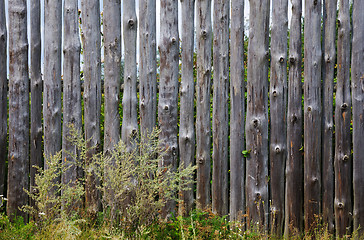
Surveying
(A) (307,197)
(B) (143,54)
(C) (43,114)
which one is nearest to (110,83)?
(B) (143,54)

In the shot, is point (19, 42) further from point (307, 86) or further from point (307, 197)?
point (307, 197)

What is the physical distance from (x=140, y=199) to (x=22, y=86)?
2350mm

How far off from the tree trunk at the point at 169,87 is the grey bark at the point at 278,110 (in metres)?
1.03

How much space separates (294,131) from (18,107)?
315 centimetres

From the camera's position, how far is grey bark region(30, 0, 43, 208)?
4371 millimetres

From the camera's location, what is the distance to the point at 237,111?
3.96 metres

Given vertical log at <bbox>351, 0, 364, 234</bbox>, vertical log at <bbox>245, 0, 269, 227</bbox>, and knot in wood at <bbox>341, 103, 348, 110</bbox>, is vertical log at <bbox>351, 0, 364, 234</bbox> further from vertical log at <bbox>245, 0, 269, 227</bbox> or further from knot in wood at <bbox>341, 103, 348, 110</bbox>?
vertical log at <bbox>245, 0, 269, 227</bbox>

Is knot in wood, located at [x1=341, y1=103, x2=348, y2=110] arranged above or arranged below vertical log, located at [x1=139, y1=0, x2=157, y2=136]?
below

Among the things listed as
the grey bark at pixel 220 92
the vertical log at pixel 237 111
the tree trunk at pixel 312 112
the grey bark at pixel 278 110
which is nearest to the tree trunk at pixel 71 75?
the grey bark at pixel 220 92

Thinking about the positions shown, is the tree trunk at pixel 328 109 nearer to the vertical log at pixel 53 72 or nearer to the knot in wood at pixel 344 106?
the knot in wood at pixel 344 106

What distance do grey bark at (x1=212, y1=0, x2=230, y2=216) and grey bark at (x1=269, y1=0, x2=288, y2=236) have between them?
477 millimetres

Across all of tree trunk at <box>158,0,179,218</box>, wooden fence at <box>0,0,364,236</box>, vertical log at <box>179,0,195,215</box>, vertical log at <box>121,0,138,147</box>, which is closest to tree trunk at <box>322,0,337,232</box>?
wooden fence at <box>0,0,364,236</box>

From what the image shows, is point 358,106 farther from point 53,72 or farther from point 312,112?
point 53,72

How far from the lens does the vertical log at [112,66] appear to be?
13.6ft
